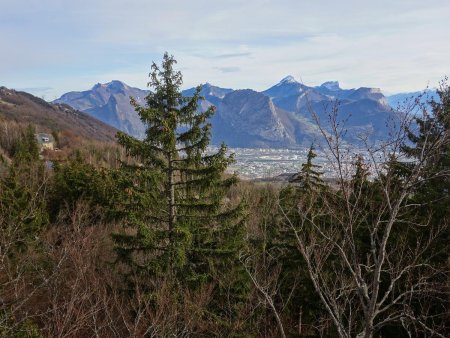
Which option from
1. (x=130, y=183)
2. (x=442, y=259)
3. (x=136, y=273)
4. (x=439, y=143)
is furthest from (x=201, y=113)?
(x=442, y=259)

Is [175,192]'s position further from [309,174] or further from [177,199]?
[309,174]

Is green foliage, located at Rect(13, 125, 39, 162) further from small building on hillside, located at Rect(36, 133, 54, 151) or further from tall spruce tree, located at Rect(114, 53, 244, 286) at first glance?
small building on hillside, located at Rect(36, 133, 54, 151)

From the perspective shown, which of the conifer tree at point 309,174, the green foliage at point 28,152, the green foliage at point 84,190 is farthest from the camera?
the green foliage at point 28,152

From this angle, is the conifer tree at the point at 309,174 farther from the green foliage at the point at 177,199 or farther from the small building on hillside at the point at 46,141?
the small building on hillside at the point at 46,141

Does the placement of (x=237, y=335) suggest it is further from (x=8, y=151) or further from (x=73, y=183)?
(x=8, y=151)

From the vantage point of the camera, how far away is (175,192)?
14.2m

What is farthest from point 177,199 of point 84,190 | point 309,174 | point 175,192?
point 84,190

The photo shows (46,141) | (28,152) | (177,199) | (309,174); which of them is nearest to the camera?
(177,199)

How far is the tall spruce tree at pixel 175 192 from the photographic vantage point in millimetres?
12758

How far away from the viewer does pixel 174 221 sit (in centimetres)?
1367

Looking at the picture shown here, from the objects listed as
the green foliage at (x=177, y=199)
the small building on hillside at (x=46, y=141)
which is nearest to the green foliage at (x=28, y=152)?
the green foliage at (x=177, y=199)

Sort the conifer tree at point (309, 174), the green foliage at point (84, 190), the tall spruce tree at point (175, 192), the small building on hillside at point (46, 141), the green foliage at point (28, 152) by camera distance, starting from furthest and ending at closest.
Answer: the small building on hillside at point (46, 141) < the green foliage at point (28, 152) < the green foliage at point (84, 190) < the conifer tree at point (309, 174) < the tall spruce tree at point (175, 192)

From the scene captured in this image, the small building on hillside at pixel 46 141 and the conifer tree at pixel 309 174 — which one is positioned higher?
the small building on hillside at pixel 46 141

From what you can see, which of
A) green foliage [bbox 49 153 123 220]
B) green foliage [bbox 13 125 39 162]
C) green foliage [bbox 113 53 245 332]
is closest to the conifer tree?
green foliage [bbox 113 53 245 332]
